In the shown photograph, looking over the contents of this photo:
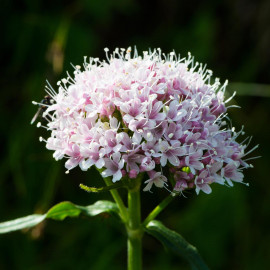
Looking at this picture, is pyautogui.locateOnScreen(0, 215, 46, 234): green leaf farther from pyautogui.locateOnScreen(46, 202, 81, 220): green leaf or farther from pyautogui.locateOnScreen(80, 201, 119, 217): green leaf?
pyautogui.locateOnScreen(80, 201, 119, 217): green leaf

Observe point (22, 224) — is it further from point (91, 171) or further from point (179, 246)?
point (91, 171)

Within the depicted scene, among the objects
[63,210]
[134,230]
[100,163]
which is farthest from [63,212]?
[100,163]

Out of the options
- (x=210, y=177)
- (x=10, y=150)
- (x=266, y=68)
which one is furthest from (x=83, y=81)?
(x=266, y=68)

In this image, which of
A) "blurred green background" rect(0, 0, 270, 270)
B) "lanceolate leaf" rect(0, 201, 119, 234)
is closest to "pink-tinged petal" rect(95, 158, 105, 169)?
"lanceolate leaf" rect(0, 201, 119, 234)

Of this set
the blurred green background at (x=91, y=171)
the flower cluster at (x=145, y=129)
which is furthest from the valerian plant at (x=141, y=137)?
the blurred green background at (x=91, y=171)

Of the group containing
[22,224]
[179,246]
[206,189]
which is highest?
[206,189]

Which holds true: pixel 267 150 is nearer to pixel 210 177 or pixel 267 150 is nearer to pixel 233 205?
pixel 233 205

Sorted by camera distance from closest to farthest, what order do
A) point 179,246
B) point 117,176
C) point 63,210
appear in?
point 117,176, point 179,246, point 63,210
